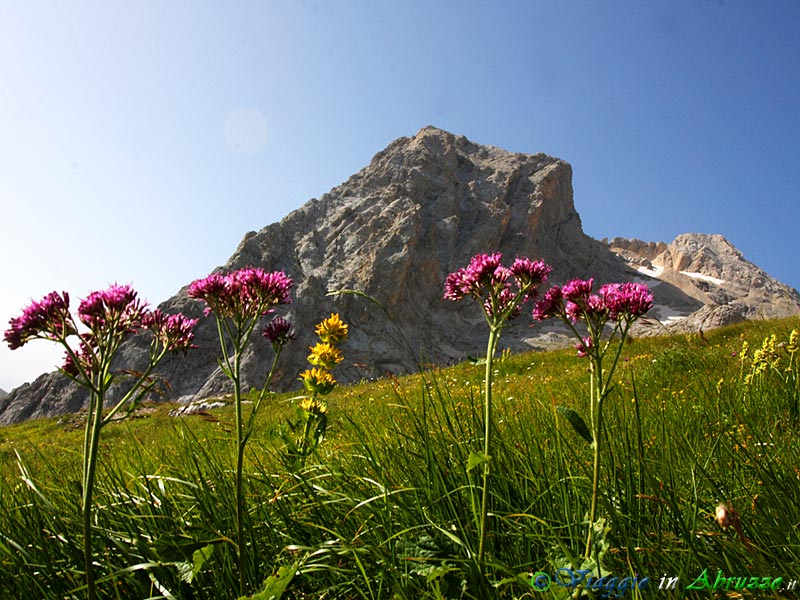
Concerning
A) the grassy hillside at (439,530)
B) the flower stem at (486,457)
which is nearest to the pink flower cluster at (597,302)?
the grassy hillside at (439,530)

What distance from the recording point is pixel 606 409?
4.21 meters

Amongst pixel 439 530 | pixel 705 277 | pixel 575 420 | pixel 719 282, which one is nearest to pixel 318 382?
pixel 439 530

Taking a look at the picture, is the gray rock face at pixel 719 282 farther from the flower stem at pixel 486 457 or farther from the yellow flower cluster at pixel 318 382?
the flower stem at pixel 486 457

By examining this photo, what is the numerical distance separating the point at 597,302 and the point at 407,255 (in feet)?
355

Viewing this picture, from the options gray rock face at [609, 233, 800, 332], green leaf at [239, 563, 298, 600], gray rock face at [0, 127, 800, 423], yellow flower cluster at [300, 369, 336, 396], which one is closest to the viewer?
green leaf at [239, 563, 298, 600]

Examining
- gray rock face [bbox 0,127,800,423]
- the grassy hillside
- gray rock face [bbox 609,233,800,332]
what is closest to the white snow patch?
gray rock face [bbox 609,233,800,332]

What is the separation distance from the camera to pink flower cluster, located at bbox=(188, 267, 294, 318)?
2.27 m

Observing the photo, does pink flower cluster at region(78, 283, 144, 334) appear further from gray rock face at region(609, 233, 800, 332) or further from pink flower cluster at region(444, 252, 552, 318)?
gray rock face at region(609, 233, 800, 332)

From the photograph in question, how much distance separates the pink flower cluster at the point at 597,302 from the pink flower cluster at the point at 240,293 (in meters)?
1.51

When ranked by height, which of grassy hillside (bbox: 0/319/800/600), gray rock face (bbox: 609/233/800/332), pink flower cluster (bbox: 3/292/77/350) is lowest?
grassy hillside (bbox: 0/319/800/600)

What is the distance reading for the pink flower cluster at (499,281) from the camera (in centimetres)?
228

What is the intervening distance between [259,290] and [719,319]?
133 ft

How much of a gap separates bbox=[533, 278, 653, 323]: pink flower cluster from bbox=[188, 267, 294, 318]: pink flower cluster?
1506mm

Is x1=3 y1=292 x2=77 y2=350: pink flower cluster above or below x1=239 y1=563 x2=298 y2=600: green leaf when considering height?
above
